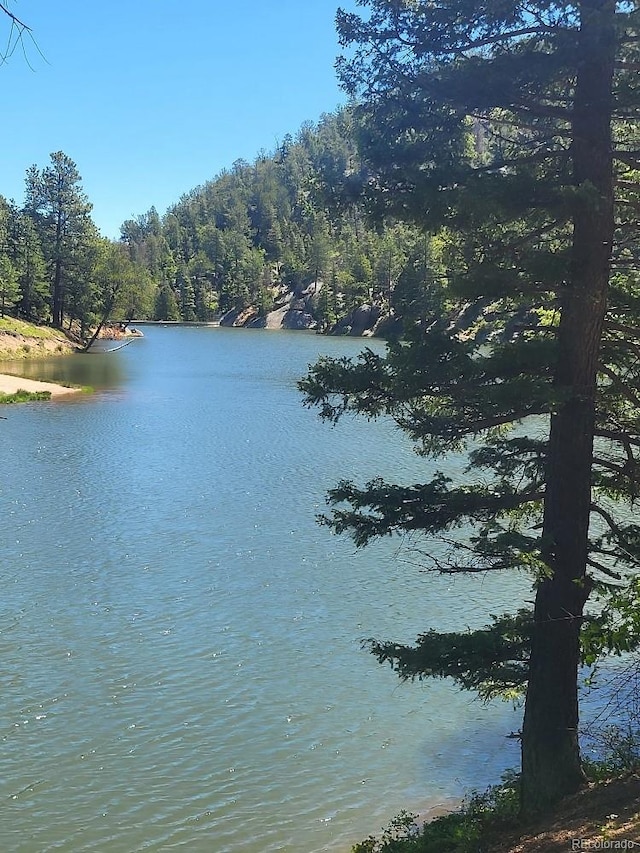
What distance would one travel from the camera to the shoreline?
47.0 m

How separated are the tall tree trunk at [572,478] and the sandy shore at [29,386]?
41.7m

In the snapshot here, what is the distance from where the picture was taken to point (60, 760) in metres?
11.6

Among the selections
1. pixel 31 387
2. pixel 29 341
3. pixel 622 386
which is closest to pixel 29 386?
pixel 31 387

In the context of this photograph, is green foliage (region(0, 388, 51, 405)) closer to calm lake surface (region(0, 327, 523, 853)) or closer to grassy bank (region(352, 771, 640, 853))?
calm lake surface (region(0, 327, 523, 853))

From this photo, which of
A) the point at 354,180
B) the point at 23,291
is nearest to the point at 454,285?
the point at 354,180

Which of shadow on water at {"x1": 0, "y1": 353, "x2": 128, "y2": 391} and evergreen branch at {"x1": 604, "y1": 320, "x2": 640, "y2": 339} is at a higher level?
evergreen branch at {"x1": 604, "y1": 320, "x2": 640, "y2": 339}

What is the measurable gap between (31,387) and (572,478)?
A: 44.4 m

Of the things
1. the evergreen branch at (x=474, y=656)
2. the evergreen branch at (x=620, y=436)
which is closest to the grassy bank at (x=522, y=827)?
the evergreen branch at (x=474, y=656)

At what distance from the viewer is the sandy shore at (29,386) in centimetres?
4709

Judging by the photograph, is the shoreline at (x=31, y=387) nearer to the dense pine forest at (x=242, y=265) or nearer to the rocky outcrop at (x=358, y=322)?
the dense pine forest at (x=242, y=265)

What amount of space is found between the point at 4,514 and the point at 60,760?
12757mm

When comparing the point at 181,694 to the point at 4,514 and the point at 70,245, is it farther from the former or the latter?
the point at 70,245

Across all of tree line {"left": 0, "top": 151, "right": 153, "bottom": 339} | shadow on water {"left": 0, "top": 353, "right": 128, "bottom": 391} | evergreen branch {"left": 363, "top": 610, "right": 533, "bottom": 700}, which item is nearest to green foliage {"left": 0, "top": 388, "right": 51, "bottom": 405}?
shadow on water {"left": 0, "top": 353, "right": 128, "bottom": 391}

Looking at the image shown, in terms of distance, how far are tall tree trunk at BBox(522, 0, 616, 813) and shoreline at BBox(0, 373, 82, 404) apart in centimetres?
4142
